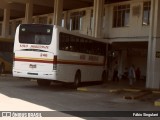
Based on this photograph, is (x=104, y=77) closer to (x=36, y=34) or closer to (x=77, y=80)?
(x=77, y=80)

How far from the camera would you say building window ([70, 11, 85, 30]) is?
140 feet

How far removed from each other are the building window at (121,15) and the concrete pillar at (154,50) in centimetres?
793

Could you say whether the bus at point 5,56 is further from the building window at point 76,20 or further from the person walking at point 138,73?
the person walking at point 138,73

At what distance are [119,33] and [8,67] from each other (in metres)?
10.1

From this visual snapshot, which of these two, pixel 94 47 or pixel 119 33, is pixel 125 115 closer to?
pixel 94 47

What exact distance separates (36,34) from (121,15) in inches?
619

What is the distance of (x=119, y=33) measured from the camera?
3562cm

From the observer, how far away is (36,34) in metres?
21.8

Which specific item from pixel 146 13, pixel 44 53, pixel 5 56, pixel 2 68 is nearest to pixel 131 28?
pixel 146 13

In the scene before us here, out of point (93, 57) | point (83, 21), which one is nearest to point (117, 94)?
point (93, 57)

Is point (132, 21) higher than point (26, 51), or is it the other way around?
point (132, 21)

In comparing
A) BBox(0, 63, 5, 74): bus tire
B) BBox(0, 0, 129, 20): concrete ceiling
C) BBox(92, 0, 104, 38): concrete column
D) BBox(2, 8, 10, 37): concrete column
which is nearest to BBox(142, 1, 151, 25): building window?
BBox(92, 0, 104, 38): concrete column

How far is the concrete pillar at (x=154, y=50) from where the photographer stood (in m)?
27.1

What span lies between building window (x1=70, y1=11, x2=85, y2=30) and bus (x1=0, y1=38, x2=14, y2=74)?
8628 mm
